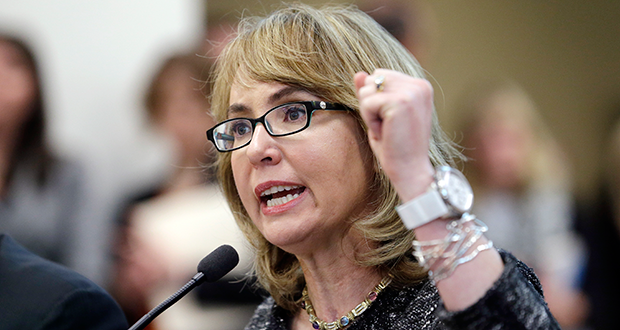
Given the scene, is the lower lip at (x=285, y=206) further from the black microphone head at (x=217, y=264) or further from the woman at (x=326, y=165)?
the black microphone head at (x=217, y=264)

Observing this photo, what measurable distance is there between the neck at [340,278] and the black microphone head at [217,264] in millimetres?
213

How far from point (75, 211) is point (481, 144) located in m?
2.13

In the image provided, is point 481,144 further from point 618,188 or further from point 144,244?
point 144,244

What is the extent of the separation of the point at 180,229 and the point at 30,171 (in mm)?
953

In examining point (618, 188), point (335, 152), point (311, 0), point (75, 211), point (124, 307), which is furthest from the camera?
point (311, 0)

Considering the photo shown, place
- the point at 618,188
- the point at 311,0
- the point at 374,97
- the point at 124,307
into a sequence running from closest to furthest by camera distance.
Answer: the point at 374,97
the point at 124,307
the point at 618,188
the point at 311,0

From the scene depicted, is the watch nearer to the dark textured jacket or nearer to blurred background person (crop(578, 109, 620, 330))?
the dark textured jacket

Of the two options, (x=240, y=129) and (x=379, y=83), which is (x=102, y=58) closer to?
(x=240, y=129)

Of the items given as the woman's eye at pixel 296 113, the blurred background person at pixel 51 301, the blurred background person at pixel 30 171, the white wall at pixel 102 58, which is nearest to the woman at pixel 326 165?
the woman's eye at pixel 296 113

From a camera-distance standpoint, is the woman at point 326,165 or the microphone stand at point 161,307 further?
the woman at point 326,165

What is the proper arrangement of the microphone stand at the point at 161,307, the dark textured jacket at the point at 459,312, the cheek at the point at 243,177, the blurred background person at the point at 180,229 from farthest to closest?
the blurred background person at the point at 180,229 → the cheek at the point at 243,177 → the microphone stand at the point at 161,307 → the dark textured jacket at the point at 459,312

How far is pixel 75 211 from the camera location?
10.3ft

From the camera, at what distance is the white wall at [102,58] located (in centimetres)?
365

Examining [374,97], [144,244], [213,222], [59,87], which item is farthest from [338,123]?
[59,87]
